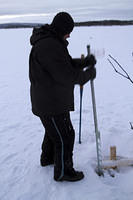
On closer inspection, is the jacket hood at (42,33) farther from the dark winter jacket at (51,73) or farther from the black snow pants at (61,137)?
the black snow pants at (61,137)

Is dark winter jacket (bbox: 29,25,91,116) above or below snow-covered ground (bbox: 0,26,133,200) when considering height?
above

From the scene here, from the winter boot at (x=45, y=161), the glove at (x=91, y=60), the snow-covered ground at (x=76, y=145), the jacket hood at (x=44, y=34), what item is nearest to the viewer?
the jacket hood at (x=44, y=34)

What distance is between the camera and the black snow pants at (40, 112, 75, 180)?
262cm

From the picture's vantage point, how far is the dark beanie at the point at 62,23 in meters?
2.40

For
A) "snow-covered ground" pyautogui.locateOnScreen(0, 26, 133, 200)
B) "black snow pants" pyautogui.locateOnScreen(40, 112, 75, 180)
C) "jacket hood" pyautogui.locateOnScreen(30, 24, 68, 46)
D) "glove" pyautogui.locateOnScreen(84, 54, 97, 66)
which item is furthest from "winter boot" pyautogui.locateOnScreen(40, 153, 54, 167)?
"jacket hood" pyautogui.locateOnScreen(30, 24, 68, 46)

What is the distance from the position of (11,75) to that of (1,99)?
104 inches

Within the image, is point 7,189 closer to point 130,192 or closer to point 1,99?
point 130,192

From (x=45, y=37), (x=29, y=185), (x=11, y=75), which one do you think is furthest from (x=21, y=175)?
(x=11, y=75)

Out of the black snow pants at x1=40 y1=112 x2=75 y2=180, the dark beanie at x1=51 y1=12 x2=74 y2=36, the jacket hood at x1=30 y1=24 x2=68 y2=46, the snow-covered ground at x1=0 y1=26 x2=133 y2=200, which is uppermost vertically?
the dark beanie at x1=51 y1=12 x2=74 y2=36

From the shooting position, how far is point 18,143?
12.3 feet

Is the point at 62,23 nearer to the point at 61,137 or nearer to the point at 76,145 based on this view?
the point at 61,137

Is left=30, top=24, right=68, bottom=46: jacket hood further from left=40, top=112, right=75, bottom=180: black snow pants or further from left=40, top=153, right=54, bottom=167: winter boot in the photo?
left=40, top=153, right=54, bottom=167: winter boot

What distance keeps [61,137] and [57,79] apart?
0.61m

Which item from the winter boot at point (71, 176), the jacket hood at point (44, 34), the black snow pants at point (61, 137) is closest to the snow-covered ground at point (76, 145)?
the winter boot at point (71, 176)
